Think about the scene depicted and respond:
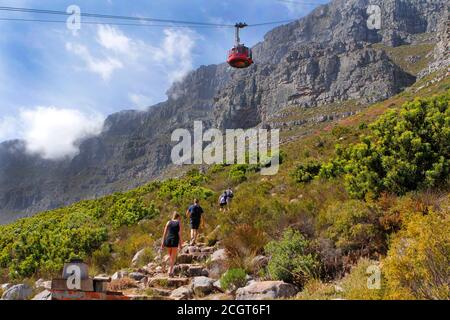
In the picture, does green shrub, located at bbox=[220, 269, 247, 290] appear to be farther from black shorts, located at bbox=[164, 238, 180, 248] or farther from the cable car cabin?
the cable car cabin

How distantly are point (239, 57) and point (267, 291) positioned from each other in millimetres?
14064

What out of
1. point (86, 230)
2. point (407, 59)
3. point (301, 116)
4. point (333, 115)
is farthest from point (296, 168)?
point (407, 59)

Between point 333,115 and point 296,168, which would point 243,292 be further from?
point 333,115

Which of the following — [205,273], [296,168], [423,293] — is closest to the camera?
[423,293]

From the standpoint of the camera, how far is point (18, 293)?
428 inches

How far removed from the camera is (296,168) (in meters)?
21.9

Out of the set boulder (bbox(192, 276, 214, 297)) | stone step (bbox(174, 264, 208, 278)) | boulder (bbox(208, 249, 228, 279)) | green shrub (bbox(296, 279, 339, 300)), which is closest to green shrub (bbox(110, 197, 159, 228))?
stone step (bbox(174, 264, 208, 278))

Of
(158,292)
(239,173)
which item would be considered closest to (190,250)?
(158,292)

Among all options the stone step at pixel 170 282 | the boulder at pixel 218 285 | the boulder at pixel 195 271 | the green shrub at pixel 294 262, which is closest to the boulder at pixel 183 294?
the boulder at pixel 218 285

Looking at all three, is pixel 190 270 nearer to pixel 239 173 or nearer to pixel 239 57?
pixel 239 57

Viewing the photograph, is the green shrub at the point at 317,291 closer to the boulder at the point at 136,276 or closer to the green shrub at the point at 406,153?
the green shrub at the point at 406,153

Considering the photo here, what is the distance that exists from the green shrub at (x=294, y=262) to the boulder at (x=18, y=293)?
622cm

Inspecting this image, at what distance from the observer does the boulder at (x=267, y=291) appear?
7.67 meters

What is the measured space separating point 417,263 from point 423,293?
42 cm
